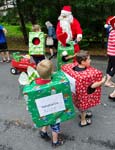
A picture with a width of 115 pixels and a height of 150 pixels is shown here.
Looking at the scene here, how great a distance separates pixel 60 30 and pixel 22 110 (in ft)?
7.46

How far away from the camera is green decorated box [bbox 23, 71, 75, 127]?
3945 millimetres

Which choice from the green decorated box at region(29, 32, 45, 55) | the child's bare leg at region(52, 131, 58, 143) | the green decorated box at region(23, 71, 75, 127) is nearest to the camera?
the green decorated box at region(23, 71, 75, 127)

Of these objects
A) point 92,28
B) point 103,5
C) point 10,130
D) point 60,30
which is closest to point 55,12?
point 92,28

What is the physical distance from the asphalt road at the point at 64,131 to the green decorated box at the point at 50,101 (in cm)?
49

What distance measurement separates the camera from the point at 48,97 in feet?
13.2

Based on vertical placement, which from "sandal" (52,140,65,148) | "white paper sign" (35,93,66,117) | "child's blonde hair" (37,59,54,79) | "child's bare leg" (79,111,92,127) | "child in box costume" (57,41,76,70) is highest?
"child's blonde hair" (37,59,54,79)

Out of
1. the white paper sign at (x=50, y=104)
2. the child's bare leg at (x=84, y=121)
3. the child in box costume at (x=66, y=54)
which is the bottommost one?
the child's bare leg at (x=84, y=121)

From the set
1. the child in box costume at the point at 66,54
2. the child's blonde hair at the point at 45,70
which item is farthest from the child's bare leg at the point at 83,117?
the child in box costume at the point at 66,54

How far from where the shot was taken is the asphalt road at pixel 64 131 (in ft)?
14.4

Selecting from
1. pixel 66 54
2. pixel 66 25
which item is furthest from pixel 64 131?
pixel 66 25

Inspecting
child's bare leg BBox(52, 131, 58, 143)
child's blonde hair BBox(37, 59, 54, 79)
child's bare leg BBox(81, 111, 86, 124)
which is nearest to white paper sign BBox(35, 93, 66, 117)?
child's blonde hair BBox(37, 59, 54, 79)

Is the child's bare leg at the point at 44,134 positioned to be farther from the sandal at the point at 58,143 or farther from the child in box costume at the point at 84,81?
the child in box costume at the point at 84,81

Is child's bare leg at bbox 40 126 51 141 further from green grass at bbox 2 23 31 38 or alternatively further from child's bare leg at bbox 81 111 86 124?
green grass at bbox 2 23 31 38

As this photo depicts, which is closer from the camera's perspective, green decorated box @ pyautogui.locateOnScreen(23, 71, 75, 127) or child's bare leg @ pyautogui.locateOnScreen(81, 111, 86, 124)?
green decorated box @ pyautogui.locateOnScreen(23, 71, 75, 127)
